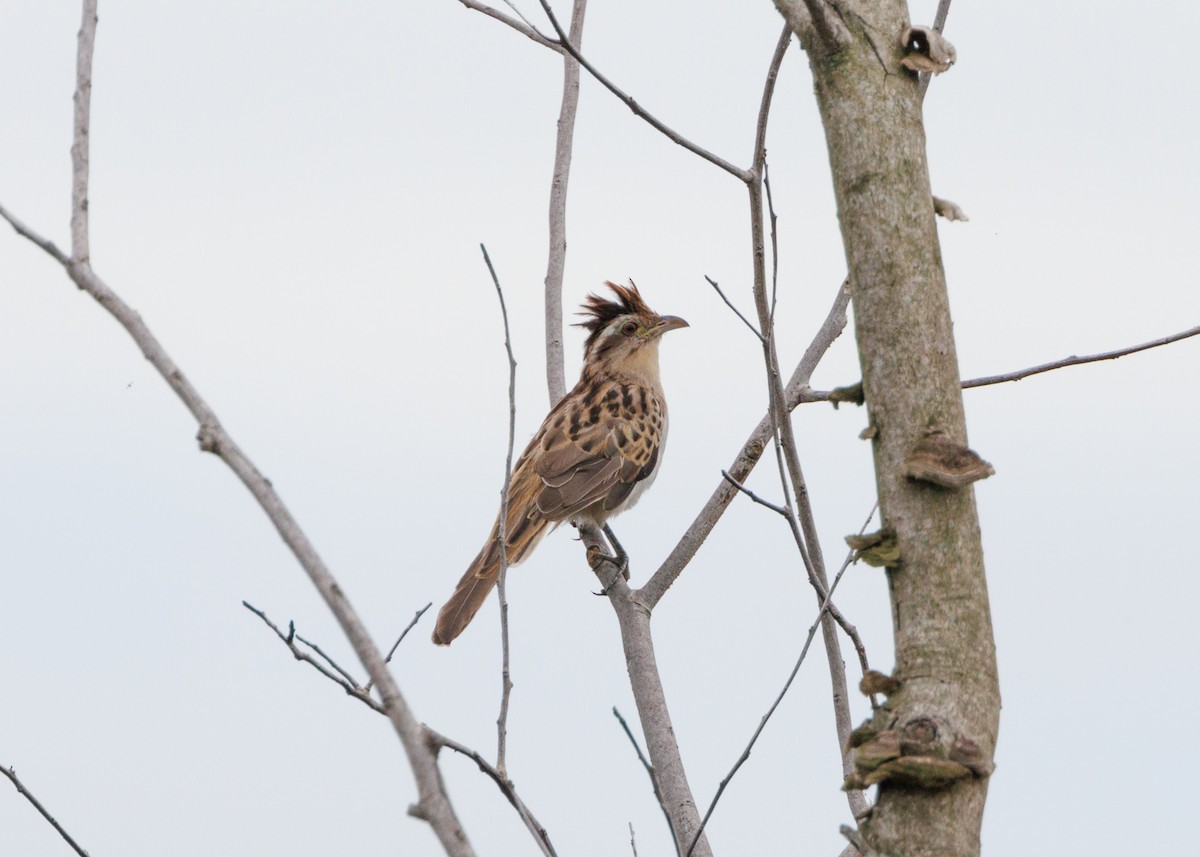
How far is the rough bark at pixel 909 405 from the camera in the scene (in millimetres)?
2562

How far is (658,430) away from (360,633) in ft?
23.6

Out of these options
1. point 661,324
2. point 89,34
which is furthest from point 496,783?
point 661,324

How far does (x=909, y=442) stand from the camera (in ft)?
8.80

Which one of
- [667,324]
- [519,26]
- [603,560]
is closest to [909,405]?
[519,26]

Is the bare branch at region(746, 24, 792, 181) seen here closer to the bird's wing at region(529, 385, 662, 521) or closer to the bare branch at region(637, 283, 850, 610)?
the bare branch at region(637, 283, 850, 610)

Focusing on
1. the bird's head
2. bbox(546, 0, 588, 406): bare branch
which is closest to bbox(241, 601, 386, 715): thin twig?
bbox(546, 0, 588, 406): bare branch

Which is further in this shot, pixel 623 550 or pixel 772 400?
pixel 623 550

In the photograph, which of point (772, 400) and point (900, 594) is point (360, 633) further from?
point (772, 400)

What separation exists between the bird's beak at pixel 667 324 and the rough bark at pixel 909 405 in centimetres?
686

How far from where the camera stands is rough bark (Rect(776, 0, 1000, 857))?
8.41 feet

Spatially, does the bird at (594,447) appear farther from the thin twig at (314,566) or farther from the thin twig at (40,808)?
the thin twig at (314,566)

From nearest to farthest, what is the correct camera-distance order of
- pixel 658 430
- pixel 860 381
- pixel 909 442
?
pixel 909 442
pixel 860 381
pixel 658 430

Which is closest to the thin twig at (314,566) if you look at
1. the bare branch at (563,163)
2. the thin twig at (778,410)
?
the thin twig at (778,410)

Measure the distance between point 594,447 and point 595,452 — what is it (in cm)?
6
